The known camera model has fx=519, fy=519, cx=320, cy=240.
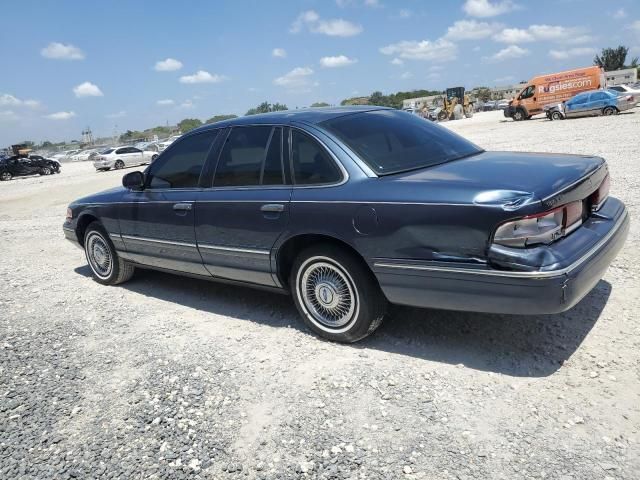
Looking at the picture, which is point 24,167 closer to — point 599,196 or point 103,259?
point 103,259

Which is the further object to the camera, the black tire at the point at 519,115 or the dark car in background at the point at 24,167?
the black tire at the point at 519,115

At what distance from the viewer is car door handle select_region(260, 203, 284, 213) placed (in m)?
3.80

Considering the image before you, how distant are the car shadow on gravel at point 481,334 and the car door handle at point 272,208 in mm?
1000

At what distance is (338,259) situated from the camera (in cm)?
354

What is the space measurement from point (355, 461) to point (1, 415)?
2.37 metres

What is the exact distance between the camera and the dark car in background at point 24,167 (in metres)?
30.8

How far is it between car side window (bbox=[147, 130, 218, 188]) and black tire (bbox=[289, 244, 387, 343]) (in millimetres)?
1456

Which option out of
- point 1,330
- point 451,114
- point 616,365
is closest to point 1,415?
point 1,330

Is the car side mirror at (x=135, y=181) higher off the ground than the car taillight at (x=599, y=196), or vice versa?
the car side mirror at (x=135, y=181)

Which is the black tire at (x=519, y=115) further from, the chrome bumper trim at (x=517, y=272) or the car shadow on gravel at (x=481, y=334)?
the chrome bumper trim at (x=517, y=272)

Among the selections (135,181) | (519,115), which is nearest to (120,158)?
(519,115)

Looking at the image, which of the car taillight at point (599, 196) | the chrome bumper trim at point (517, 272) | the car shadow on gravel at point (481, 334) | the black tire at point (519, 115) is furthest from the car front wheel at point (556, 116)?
the chrome bumper trim at point (517, 272)

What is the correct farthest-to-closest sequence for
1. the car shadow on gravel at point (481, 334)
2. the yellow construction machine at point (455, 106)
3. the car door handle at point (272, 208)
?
1. the yellow construction machine at point (455, 106)
2. the car door handle at point (272, 208)
3. the car shadow on gravel at point (481, 334)

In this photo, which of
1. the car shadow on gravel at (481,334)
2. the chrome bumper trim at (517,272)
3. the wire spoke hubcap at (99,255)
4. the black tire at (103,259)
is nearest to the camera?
the chrome bumper trim at (517,272)
